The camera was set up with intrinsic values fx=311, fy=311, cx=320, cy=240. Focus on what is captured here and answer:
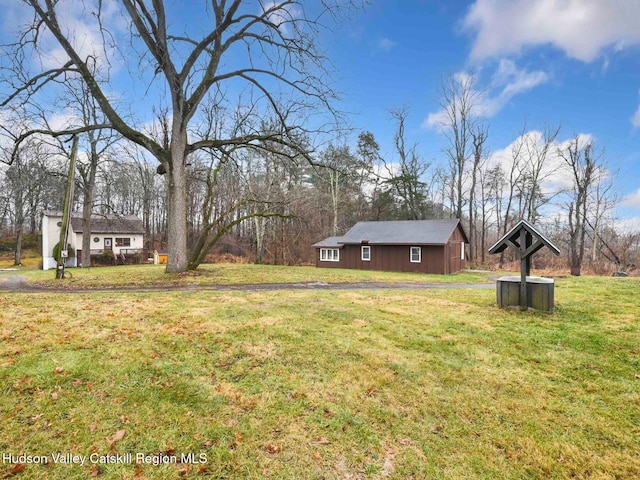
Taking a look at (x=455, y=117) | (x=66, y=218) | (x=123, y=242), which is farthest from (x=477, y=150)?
(x=123, y=242)

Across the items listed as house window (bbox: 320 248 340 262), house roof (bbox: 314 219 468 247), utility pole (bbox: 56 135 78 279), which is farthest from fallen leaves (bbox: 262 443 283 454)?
house window (bbox: 320 248 340 262)

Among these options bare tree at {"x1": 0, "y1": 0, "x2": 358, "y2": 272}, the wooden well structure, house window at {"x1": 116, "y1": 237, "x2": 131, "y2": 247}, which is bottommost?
the wooden well structure

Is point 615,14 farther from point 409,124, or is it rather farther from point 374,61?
point 409,124

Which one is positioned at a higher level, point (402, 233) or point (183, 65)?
point (183, 65)

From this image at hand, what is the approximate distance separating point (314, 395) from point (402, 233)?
70.7 feet

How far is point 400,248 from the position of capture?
23.3 m

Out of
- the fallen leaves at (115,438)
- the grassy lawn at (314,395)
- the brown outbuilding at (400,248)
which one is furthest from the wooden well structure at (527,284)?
the brown outbuilding at (400,248)

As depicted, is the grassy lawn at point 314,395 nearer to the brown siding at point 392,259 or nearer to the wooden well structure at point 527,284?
the wooden well structure at point 527,284

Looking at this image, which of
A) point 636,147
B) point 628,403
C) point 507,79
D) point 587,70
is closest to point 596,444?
point 628,403

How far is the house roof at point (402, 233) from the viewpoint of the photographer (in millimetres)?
22219

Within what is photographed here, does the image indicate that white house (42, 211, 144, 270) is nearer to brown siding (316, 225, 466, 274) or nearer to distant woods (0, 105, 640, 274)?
distant woods (0, 105, 640, 274)

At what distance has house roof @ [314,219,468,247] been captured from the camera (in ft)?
72.9

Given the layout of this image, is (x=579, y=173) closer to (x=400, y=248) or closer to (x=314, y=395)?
(x=400, y=248)

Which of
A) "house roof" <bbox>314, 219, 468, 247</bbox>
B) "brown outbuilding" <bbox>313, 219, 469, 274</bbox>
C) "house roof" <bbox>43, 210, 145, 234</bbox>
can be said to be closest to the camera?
"brown outbuilding" <bbox>313, 219, 469, 274</bbox>
